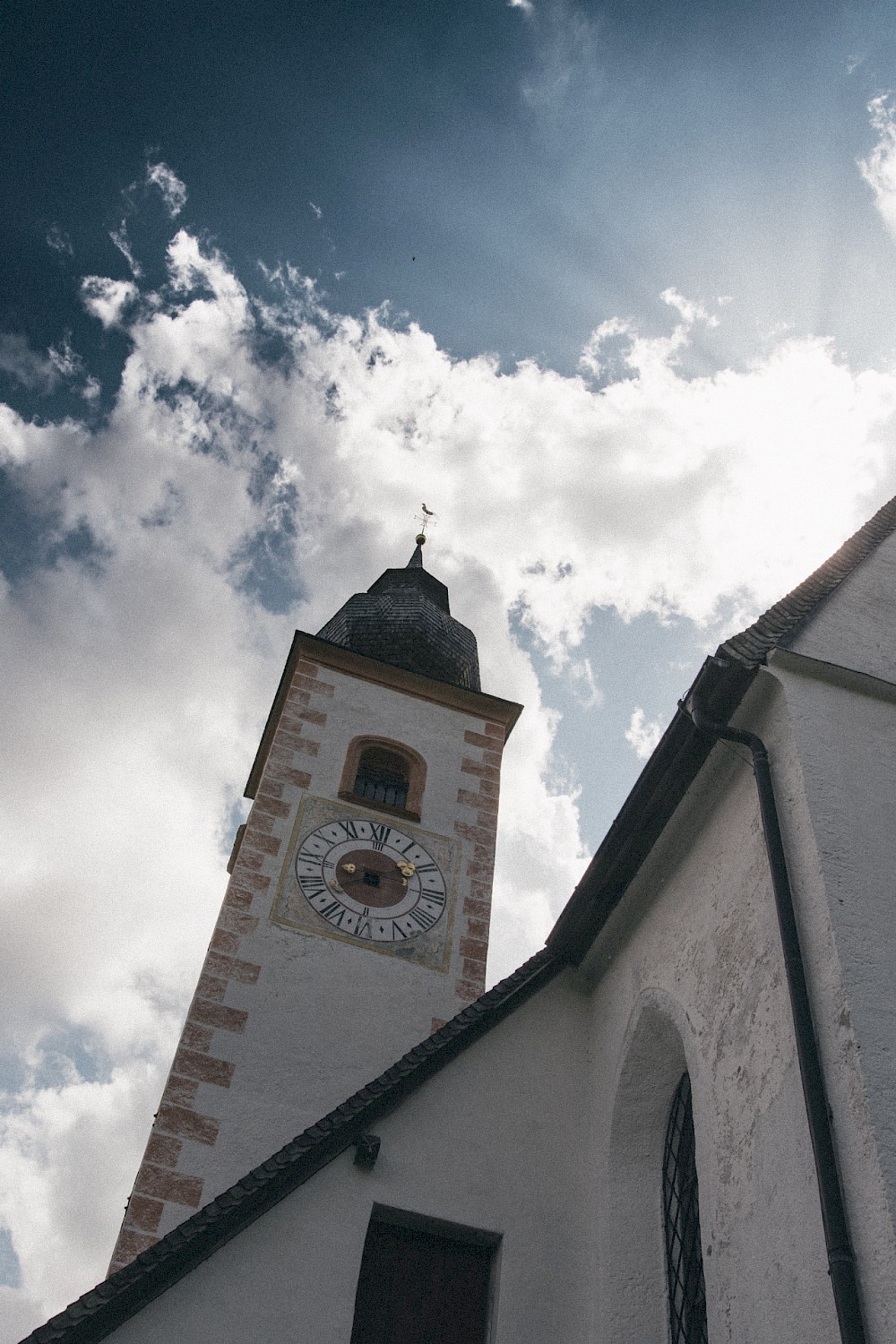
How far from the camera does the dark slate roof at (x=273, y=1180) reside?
5656 millimetres

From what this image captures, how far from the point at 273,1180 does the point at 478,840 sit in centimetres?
784

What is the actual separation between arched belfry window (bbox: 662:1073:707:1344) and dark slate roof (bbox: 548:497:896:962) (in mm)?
1338

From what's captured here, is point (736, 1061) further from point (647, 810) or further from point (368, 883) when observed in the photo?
point (368, 883)

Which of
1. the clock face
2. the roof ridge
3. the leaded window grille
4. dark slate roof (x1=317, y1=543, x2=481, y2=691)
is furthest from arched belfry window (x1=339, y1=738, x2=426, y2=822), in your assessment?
the roof ridge

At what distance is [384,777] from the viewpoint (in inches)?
585

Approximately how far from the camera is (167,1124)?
32.0ft

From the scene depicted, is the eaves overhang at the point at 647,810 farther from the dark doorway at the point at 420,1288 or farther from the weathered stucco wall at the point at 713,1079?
the dark doorway at the point at 420,1288

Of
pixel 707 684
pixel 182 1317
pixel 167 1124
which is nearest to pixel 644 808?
pixel 707 684

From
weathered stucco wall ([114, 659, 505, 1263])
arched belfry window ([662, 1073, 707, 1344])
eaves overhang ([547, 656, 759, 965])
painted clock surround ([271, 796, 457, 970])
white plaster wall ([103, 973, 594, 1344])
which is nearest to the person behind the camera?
white plaster wall ([103, 973, 594, 1344])

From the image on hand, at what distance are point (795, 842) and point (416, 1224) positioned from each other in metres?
3.23

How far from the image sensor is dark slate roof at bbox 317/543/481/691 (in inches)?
688

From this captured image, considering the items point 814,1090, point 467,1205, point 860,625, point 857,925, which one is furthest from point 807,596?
point 467,1205

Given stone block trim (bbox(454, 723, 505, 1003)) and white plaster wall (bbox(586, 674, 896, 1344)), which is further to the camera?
stone block trim (bbox(454, 723, 505, 1003))

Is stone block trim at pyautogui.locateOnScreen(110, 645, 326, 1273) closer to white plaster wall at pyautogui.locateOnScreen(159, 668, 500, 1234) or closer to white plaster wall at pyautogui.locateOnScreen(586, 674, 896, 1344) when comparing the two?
white plaster wall at pyautogui.locateOnScreen(159, 668, 500, 1234)
